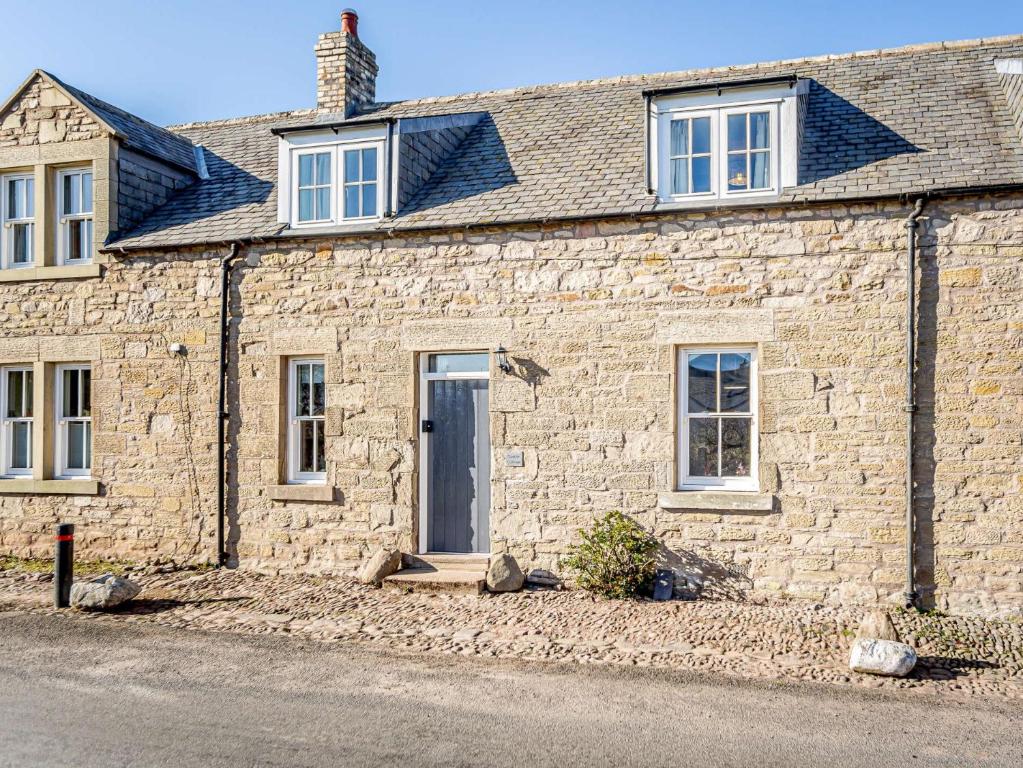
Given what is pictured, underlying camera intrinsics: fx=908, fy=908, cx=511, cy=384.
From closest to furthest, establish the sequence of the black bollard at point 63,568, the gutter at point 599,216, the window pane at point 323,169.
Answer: the gutter at point 599,216 → the black bollard at point 63,568 → the window pane at point 323,169

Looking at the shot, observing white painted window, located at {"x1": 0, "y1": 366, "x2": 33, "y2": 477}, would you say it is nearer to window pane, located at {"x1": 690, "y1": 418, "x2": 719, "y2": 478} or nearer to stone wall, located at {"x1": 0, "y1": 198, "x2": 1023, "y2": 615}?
stone wall, located at {"x1": 0, "y1": 198, "x2": 1023, "y2": 615}

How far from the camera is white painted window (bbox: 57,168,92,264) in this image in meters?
12.8

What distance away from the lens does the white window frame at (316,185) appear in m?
11.7

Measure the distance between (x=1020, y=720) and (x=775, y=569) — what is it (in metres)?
3.54

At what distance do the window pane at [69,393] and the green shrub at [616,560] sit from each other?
292 inches

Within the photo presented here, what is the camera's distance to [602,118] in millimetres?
12547

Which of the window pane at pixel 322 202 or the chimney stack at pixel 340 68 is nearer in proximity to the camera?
the window pane at pixel 322 202

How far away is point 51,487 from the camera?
486 inches

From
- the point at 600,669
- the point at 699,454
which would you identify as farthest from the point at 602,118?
the point at 600,669

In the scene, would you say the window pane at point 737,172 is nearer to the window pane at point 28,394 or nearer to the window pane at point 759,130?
the window pane at point 759,130

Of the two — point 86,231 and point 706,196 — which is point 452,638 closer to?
point 706,196

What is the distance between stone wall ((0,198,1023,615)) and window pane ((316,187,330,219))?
531 millimetres

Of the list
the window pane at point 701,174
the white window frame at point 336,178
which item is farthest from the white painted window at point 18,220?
the window pane at point 701,174

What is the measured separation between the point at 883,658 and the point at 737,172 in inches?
Result: 222
